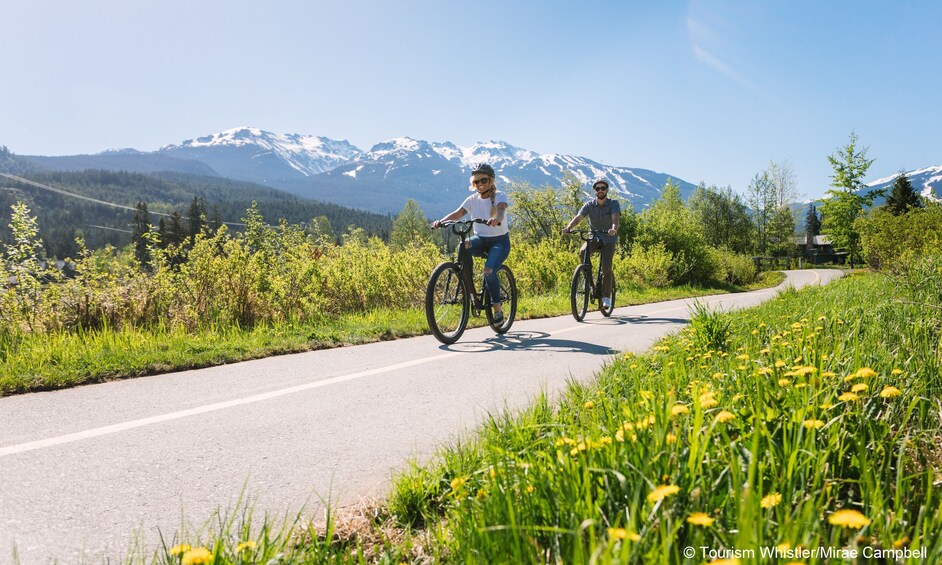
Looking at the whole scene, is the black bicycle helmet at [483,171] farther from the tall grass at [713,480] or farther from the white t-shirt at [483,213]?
the tall grass at [713,480]

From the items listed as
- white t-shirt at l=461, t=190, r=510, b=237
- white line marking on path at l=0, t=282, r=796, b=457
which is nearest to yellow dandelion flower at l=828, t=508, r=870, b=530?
white line marking on path at l=0, t=282, r=796, b=457

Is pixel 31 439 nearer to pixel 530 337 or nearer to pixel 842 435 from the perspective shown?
pixel 842 435

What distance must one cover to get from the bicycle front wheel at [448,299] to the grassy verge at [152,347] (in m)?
0.56

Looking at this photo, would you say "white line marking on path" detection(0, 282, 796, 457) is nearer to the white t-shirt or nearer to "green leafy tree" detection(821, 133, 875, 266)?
the white t-shirt

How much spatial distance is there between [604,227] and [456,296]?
13.9ft

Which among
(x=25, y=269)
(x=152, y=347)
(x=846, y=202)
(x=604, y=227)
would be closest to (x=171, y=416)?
(x=152, y=347)

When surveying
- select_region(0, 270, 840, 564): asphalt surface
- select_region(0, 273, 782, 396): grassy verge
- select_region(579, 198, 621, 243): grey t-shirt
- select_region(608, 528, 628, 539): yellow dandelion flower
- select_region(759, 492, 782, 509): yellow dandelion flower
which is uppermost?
select_region(579, 198, 621, 243): grey t-shirt

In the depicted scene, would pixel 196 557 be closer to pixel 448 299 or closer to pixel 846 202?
pixel 448 299

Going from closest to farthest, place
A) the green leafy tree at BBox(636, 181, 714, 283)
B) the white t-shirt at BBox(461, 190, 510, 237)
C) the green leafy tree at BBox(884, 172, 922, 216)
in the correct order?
the white t-shirt at BBox(461, 190, 510, 237) < the green leafy tree at BBox(636, 181, 714, 283) < the green leafy tree at BBox(884, 172, 922, 216)

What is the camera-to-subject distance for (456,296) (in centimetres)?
736

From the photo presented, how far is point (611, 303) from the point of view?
10430 mm

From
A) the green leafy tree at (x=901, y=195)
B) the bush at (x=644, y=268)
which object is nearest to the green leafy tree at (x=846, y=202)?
the green leafy tree at (x=901, y=195)

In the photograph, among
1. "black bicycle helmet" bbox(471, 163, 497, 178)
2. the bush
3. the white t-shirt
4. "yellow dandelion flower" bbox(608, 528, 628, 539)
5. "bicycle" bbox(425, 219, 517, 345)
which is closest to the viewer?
"yellow dandelion flower" bbox(608, 528, 628, 539)

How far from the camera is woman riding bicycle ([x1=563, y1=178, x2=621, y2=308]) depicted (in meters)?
10.1
